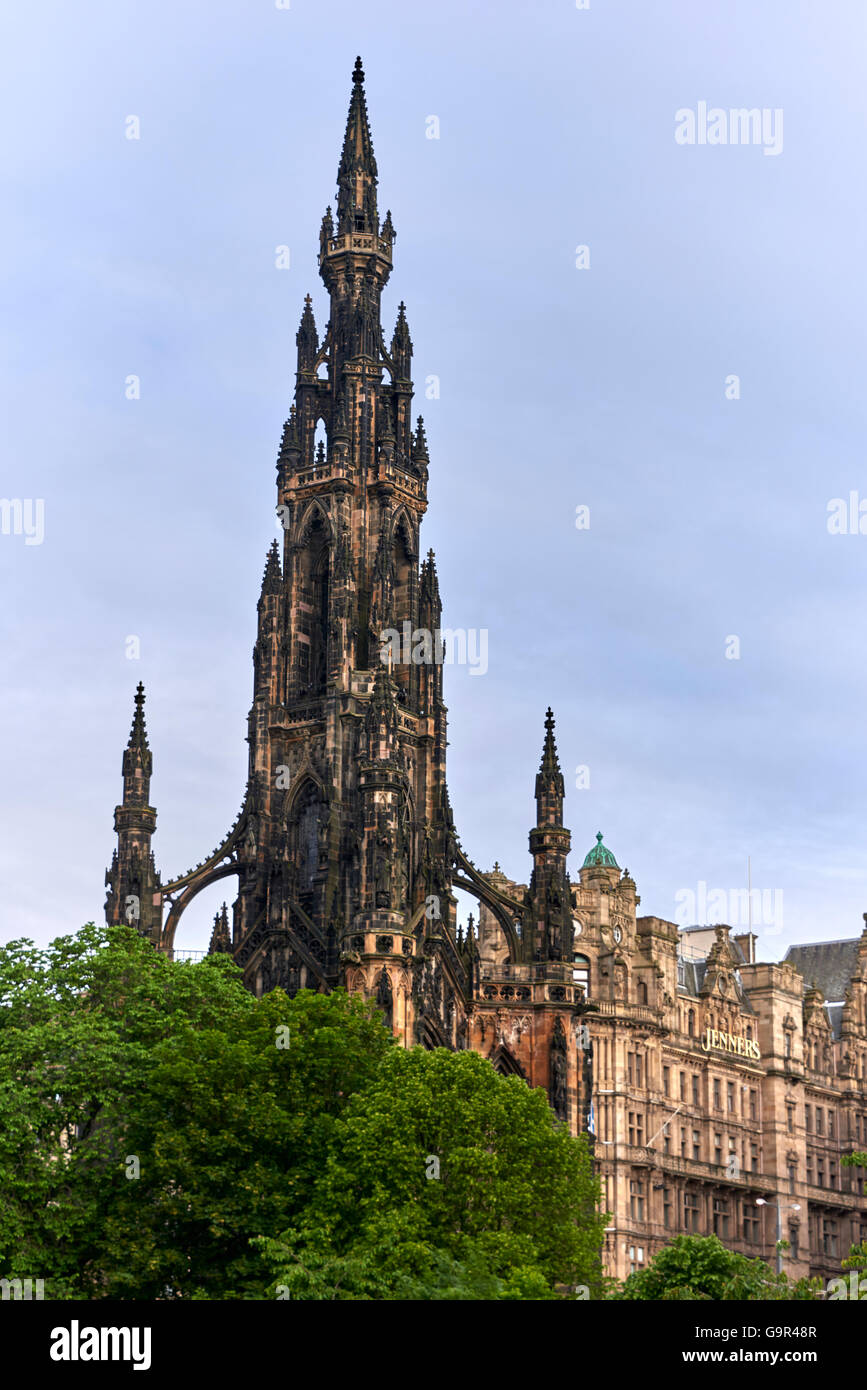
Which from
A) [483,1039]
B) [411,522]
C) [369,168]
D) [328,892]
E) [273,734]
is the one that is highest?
[369,168]

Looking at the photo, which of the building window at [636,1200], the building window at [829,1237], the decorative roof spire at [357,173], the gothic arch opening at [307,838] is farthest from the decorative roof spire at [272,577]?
the building window at [829,1237]

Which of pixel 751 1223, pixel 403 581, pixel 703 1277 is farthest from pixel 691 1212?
pixel 703 1277

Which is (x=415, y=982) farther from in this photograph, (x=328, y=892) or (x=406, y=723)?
(x=406, y=723)

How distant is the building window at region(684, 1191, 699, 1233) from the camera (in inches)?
4542

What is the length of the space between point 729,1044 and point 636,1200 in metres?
15.7

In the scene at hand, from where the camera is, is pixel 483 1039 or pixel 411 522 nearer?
pixel 483 1039

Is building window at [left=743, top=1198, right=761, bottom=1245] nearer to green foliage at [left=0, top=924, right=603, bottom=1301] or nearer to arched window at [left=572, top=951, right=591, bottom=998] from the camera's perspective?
arched window at [left=572, top=951, right=591, bottom=998]

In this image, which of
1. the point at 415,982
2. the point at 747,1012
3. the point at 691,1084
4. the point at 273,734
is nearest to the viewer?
the point at 415,982

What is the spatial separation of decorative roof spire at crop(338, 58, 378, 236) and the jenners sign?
50137mm

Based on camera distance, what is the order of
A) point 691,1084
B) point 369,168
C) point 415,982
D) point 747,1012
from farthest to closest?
point 747,1012 < point 691,1084 < point 369,168 < point 415,982

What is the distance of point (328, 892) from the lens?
87500 mm

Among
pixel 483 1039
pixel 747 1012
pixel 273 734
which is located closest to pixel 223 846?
pixel 273 734

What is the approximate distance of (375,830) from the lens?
275 feet
